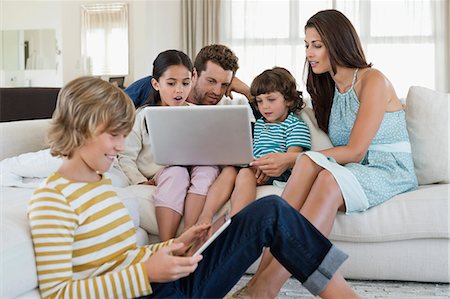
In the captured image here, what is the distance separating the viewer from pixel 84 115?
137 cm

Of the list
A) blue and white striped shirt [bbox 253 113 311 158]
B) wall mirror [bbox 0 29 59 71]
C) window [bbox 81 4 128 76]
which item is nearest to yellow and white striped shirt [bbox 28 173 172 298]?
blue and white striped shirt [bbox 253 113 311 158]

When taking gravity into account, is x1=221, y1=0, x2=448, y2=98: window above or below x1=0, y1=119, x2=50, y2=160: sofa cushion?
above

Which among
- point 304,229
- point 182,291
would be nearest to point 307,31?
point 304,229

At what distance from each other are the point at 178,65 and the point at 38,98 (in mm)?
1209

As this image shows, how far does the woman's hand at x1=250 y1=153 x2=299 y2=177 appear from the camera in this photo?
7.47 ft

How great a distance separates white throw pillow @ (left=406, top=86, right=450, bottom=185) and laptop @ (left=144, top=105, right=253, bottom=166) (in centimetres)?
74

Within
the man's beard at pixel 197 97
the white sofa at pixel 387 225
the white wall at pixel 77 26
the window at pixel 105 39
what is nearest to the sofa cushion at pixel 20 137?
the white sofa at pixel 387 225

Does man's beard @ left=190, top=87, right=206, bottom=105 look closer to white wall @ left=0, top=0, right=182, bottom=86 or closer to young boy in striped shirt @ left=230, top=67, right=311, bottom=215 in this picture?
young boy in striped shirt @ left=230, top=67, right=311, bottom=215

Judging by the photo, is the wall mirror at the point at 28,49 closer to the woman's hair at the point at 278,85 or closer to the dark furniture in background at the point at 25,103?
the dark furniture in background at the point at 25,103

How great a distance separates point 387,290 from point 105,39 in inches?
216

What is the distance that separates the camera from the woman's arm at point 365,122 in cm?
225

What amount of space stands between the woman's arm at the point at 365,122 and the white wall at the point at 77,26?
4689mm

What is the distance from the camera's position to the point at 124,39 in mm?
6906

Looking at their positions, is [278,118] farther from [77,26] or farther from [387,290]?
[77,26]
